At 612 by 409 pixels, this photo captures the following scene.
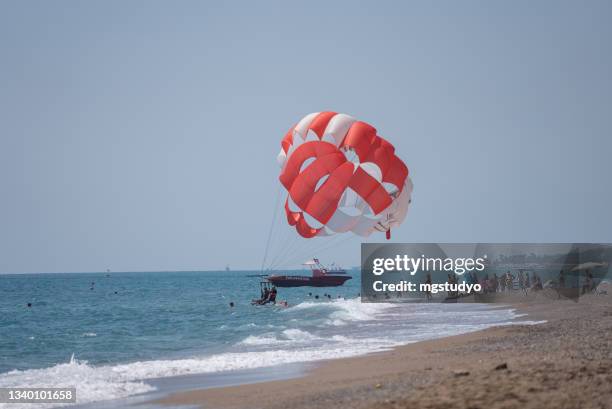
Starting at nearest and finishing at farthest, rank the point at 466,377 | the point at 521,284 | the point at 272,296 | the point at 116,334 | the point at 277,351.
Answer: the point at 466,377, the point at 277,351, the point at 116,334, the point at 521,284, the point at 272,296

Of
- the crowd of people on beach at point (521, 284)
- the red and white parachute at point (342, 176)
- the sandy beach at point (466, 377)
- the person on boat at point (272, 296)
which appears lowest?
the sandy beach at point (466, 377)

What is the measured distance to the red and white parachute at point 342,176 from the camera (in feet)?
76.6

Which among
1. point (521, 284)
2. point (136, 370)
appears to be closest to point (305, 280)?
point (521, 284)

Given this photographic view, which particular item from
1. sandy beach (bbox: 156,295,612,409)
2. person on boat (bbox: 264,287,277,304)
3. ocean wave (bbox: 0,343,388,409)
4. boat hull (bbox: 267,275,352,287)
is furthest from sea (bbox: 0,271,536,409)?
boat hull (bbox: 267,275,352,287)

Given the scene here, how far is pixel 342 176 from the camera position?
23266 mm

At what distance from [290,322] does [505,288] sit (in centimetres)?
1672

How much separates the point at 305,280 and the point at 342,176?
139 ft

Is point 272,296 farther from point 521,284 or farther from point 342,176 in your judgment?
point 342,176

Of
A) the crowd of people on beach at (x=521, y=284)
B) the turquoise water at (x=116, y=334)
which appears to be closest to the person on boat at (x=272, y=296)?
the turquoise water at (x=116, y=334)

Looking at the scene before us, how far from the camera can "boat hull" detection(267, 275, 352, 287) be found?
192ft

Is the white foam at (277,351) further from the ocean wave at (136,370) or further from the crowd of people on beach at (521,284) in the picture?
the crowd of people on beach at (521,284)

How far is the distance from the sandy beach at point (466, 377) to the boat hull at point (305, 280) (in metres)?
37.5

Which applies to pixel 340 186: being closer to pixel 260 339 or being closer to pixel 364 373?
pixel 260 339

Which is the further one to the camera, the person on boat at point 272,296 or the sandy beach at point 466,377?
the person on boat at point 272,296
